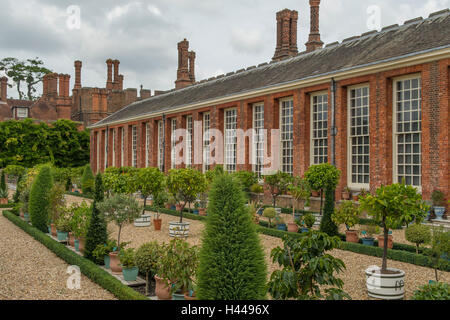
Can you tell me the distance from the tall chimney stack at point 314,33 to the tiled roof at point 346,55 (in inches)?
33.6

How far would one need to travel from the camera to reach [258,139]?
2233cm

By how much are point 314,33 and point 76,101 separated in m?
41.6

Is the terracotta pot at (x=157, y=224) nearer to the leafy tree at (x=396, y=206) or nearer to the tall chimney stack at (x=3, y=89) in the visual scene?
the leafy tree at (x=396, y=206)

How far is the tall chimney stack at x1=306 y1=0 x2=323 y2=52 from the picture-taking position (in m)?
23.6

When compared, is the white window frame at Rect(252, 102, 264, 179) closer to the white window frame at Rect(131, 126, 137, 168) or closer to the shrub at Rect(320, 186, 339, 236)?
the shrub at Rect(320, 186, 339, 236)

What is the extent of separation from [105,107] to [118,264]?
39.6 meters

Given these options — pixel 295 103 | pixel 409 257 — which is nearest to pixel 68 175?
pixel 295 103

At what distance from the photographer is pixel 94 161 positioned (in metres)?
42.5

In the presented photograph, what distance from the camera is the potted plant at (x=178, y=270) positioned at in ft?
21.9

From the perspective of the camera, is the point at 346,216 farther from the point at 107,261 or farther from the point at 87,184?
the point at 87,184

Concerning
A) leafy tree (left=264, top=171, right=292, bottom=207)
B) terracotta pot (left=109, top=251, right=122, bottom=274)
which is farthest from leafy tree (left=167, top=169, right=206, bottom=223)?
terracotta pot (left=109, top=251, right=122, bottom=274)

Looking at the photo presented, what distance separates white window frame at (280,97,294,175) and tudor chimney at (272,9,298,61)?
536cm

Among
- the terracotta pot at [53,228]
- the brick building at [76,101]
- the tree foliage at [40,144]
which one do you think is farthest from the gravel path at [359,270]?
the brick building at [76,101]
